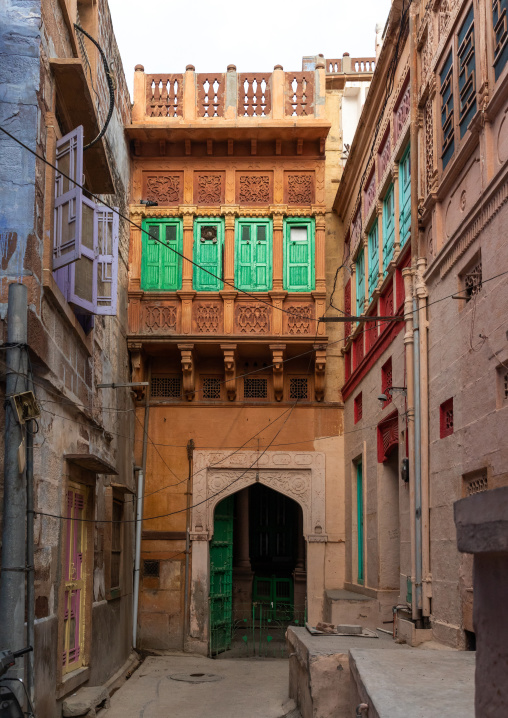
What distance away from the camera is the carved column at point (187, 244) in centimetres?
1446

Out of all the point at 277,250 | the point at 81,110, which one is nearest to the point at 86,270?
the point at 81,110

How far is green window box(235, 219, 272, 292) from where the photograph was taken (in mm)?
14602

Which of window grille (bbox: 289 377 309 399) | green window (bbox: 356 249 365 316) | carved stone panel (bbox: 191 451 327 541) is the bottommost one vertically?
carved stone panel (bbox: 191 451 327 541)

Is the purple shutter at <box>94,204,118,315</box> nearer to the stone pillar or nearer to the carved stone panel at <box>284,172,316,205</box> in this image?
the carved stone panel at <box>284,172,316,205</box>

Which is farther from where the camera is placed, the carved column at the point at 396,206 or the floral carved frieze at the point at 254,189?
the floral carved frieze at the point at 254,189

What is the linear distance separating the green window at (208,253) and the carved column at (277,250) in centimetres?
93

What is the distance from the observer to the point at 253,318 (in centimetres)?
1436

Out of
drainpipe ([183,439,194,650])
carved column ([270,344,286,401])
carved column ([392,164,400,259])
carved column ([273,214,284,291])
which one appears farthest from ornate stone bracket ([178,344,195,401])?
carved column ([392,164,400,259])

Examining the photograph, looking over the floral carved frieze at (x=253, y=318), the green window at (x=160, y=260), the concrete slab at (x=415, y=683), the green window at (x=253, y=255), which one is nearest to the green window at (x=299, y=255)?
the green window at (x=253, y=255)

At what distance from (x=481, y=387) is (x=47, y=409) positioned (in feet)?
12.7

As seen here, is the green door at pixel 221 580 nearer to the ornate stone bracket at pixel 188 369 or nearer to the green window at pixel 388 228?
the ornate stone bracket at pixel 188 369

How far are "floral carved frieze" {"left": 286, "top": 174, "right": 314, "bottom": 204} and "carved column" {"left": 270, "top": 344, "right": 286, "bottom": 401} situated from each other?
2.83 meters

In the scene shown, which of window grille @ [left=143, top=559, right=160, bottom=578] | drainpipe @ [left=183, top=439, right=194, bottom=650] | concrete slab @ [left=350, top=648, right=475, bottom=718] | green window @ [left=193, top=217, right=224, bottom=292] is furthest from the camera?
green window @ [left=193, top=217, right=224, bottom=292]

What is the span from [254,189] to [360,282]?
9.40 feet
